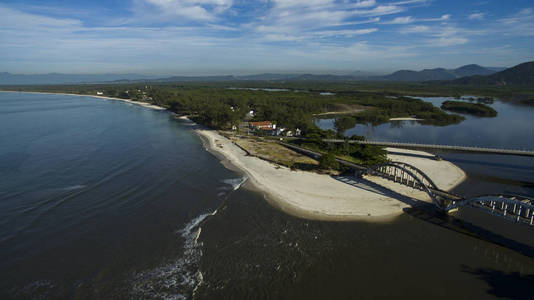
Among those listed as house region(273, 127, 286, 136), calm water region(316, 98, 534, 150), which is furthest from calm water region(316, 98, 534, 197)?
house region(273, 127, 286, 136)

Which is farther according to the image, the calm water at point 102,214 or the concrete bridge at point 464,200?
the concrete bridge at point 464,200

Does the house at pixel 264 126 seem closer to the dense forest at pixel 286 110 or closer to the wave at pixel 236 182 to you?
the dense forest at pixel 286 110

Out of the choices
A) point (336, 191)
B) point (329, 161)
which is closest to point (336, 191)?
point (336, 191)

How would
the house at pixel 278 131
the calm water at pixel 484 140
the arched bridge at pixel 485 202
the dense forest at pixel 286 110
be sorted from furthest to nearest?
the dense forest at pixel 286 110
the house at pixel 278 131
the calm water at pixel 484 140
the arched bridge at pixel 485 202

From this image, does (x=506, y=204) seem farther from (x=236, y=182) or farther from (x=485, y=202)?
(x=236, y=182)

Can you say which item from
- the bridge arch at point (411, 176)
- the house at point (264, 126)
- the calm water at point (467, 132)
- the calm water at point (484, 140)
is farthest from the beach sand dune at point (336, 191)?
the house at point (264, 126)

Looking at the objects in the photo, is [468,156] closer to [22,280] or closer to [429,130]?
[429,130]
